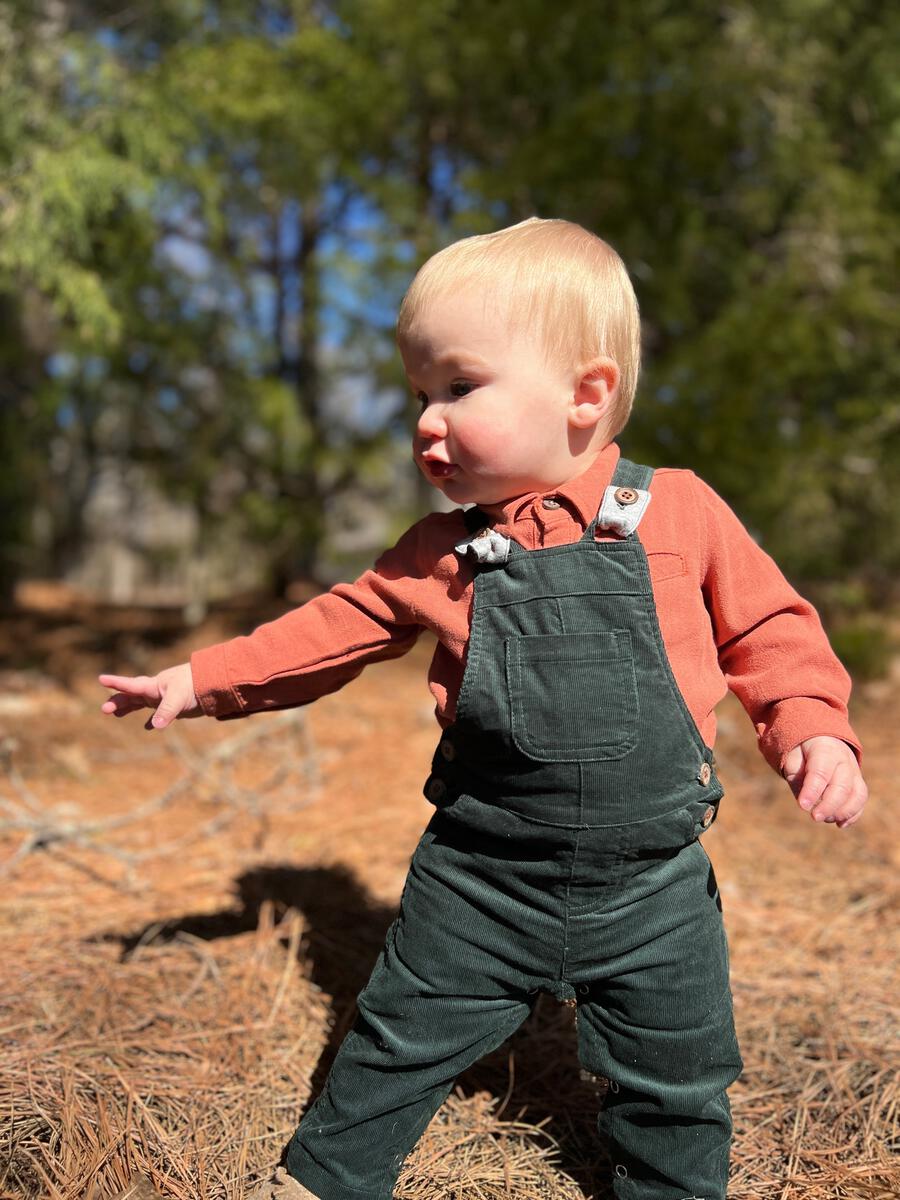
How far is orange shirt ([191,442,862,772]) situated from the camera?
143cm

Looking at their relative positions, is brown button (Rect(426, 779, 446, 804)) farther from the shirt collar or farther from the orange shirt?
the shirt collar

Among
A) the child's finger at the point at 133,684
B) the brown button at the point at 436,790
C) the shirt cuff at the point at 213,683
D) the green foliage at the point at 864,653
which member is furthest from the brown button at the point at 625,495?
the green foliage at the point at 864,653

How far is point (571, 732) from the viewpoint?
4.47 feet

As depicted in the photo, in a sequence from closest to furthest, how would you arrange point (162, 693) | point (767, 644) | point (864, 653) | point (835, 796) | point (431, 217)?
point (835, 796)
point (767, 644)
point (162, 693)
point (864, 653)
point (431, 217)

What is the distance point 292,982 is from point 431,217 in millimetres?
5314

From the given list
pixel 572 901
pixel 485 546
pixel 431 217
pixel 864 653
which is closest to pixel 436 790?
pixel 572 901

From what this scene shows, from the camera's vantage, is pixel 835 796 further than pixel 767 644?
No

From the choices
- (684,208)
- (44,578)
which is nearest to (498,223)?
(684,208)

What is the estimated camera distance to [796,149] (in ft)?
17.7

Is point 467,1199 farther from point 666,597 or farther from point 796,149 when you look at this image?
point 796,149

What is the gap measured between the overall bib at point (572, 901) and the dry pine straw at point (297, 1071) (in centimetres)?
14

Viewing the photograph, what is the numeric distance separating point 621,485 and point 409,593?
357 mm

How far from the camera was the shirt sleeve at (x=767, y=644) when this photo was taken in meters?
1.43

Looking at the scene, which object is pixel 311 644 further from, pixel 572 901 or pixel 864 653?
pixel 864 653
